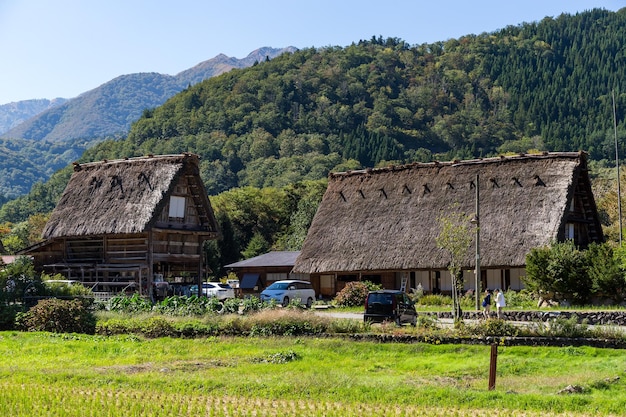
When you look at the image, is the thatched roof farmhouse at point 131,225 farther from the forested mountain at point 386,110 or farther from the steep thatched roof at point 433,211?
the forested mountain at point 386,110

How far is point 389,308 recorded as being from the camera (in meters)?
31.4

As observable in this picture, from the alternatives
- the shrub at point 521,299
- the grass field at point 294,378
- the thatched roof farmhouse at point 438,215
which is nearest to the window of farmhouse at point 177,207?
the thatched roof farmhouse at point 438,215

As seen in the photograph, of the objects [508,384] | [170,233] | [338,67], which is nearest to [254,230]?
[170,233]

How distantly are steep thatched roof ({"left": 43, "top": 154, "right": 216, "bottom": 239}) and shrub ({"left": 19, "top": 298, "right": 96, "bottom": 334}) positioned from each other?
15.6 metres

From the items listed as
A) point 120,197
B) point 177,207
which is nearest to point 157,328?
point 120,197

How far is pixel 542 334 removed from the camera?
25.6 metres

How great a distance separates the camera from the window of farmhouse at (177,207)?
51094 millimetres

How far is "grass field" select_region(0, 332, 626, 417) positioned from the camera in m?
17.1

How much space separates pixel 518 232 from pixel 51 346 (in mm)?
27786

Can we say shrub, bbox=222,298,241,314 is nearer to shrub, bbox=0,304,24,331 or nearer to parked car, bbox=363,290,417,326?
parked car, bbox=363,290,417,326

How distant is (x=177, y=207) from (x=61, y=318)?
19972 millimetres

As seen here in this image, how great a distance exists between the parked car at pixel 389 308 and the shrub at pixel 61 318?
10.0 metres

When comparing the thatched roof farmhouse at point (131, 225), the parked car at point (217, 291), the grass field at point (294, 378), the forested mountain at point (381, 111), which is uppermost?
the forested mountain at point (381, 111)

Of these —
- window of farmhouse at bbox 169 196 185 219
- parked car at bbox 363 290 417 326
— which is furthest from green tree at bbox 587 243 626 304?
window of farmhouse at bbox 169 196 185 219
